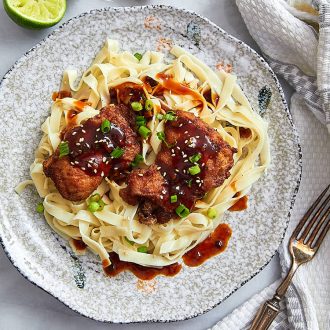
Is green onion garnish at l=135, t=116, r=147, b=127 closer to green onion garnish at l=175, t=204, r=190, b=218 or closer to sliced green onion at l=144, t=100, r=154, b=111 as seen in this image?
sliced green onion at l=144, t=100, r=154, b=111

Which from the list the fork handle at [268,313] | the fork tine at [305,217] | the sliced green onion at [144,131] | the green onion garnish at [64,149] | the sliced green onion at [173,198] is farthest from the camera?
the fork tine at [305,217]

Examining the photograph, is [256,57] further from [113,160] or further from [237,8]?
[113,160]

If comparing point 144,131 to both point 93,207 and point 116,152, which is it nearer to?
point 116,152

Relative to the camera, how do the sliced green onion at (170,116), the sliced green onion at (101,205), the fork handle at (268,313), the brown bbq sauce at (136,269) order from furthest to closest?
the fork handle at (268,313), the brown bbq sauce at (136,269), the sliced green onion at (101,205), the sliced green onion at (170,116)

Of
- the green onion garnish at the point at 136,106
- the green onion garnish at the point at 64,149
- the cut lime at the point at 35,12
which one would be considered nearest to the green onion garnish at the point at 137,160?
the green onion garnish at the point at 136,106

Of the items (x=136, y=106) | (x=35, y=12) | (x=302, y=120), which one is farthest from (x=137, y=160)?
(x=302, y=120)

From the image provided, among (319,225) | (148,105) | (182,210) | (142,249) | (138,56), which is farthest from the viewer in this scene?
(319,225)

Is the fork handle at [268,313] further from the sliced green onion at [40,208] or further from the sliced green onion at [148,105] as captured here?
the sliced green onion at [40,208]
